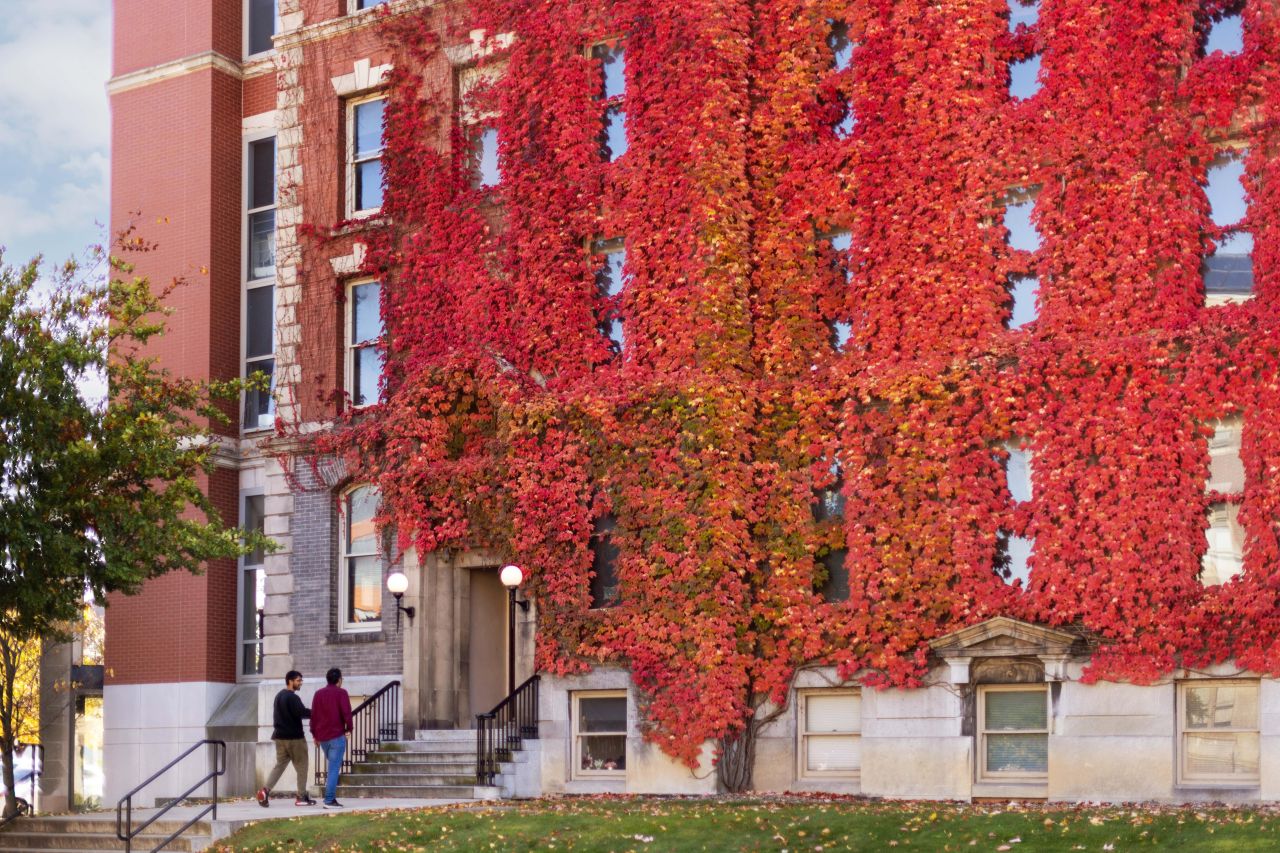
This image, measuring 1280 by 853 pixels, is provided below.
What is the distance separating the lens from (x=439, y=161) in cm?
2930

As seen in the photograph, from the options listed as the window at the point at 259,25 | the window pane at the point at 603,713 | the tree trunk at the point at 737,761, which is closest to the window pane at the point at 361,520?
the window pane at the point at 603,713

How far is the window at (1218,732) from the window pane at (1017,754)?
1.76 metres

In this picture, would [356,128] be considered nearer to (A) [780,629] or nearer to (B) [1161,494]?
(A) [780,629]

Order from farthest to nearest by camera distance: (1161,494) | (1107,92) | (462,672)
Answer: (462,672) < (1107,92) < (1161,494)

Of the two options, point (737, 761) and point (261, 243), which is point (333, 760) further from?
point (261, 243)

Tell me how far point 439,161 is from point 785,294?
22.9 ft

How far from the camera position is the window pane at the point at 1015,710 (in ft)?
74.8

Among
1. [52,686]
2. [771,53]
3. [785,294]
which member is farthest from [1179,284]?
[52,686]

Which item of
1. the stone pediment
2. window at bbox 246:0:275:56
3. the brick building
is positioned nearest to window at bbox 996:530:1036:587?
the brick building

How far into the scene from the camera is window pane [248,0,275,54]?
1291 inches

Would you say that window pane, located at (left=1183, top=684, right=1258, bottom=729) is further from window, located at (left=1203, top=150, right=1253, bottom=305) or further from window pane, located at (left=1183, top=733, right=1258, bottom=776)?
window, located at (left=1203, top=150, right=1253, bottom=305)

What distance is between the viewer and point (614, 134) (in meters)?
27.8

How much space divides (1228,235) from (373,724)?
14380 millimetres

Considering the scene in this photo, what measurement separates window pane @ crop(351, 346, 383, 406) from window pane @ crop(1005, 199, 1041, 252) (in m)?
10.9
